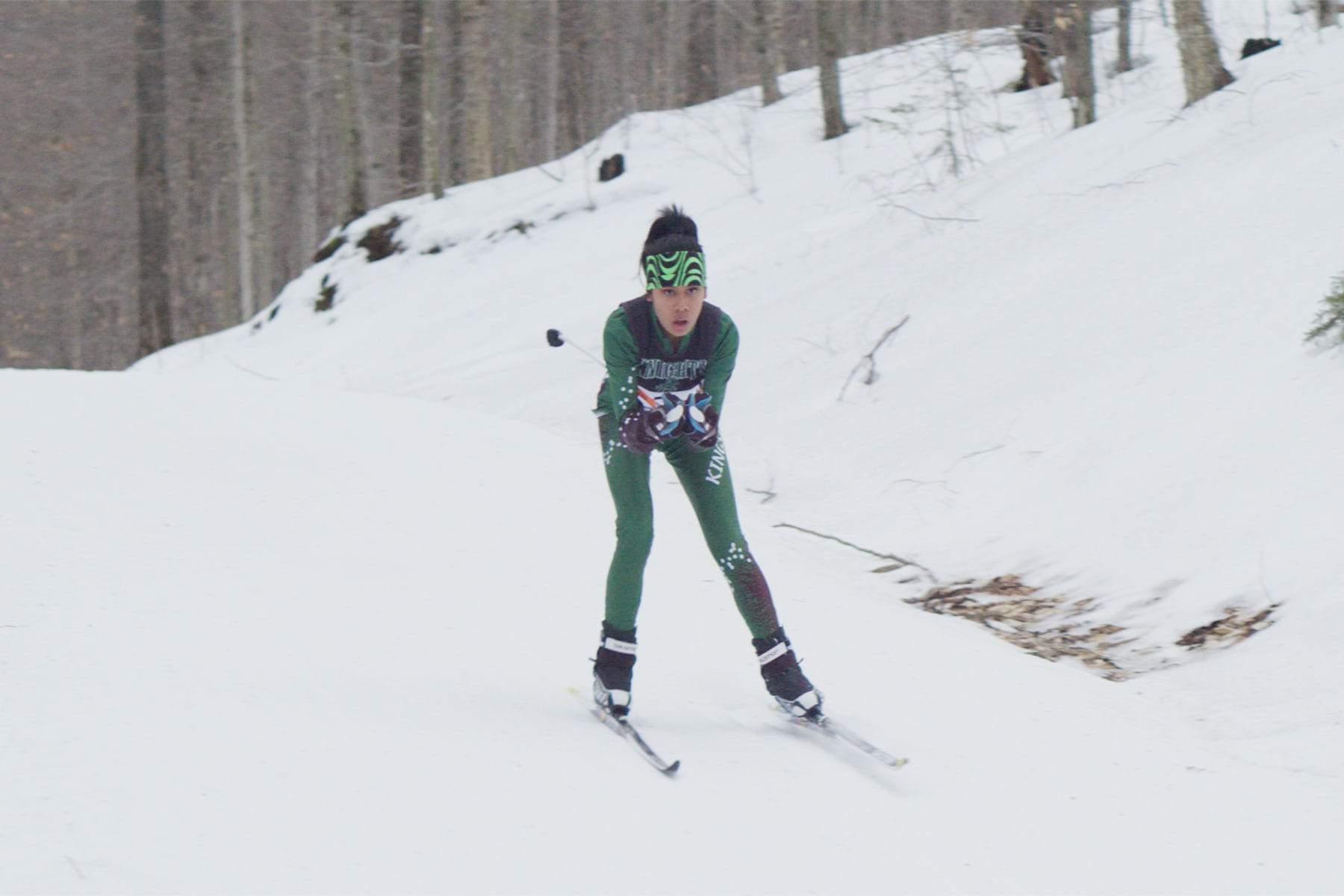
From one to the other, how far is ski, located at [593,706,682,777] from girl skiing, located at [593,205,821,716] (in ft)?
0.11

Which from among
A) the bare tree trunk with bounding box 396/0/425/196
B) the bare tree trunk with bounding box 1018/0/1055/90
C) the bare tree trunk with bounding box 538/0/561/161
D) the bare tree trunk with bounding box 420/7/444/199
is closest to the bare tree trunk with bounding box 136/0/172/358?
the bare tree trunk with bounding box 396/0/425/196

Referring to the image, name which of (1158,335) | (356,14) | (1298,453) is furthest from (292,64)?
(1298,453)

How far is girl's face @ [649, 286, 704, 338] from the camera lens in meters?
4.36

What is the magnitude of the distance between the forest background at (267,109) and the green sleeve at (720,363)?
43.0 feet

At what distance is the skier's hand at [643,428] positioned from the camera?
14.5 feet

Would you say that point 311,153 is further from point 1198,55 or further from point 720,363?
point 720,363

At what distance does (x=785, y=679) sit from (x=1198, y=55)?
995cm

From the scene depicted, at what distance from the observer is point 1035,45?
16.6m

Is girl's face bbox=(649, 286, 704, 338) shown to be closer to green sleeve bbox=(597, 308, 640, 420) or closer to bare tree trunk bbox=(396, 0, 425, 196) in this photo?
green sleeve bbox=(597, 308, 640, 420)

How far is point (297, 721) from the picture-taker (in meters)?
4.05

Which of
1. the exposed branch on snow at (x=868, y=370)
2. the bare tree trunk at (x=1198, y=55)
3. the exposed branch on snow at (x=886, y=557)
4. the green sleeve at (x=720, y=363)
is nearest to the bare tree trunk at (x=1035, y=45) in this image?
the bare tree trunk at (x=1198, y=55)

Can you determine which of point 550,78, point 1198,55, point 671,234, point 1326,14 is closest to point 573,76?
point 550,78

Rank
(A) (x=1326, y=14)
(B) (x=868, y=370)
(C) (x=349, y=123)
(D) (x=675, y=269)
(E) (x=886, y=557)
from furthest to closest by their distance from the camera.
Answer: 1. (C) (x=349, y=123)
2. (A) (x=1326, y=14)
3. (B) (x=868, y=370)
4. (E) (x=886, y=557)
5. (D) (x=675, y=269)

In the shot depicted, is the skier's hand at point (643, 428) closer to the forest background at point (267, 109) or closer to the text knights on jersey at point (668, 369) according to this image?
the text knights on jersey at point (668, 369)
